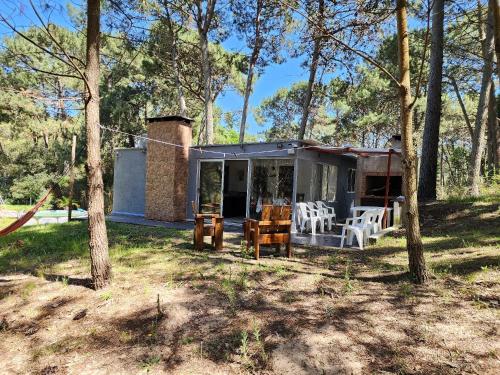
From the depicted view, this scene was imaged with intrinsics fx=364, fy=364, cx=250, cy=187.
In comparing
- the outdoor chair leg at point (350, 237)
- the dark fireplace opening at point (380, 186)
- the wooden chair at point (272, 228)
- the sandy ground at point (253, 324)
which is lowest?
the sandy ground at point (253, 324)

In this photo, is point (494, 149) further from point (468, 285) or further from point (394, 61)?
point (468, 285)

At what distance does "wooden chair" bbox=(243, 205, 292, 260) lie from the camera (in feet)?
19.2

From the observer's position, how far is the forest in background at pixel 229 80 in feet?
21.5

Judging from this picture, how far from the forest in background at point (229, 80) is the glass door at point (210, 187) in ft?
12.3

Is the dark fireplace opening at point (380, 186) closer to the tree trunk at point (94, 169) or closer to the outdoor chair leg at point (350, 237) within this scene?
the outdoor chair leg at point (350, 237)

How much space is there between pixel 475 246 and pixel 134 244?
239 inches

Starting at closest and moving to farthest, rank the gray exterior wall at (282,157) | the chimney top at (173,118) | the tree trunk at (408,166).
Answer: the tree trunk at (408,166) → the gray exterior wall at (282,157) → the chimney top at (173,118)

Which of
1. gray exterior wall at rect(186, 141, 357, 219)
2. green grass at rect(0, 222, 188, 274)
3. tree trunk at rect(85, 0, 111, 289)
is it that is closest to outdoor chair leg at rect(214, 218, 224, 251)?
green grass at rect(0, 222, 188, 274)

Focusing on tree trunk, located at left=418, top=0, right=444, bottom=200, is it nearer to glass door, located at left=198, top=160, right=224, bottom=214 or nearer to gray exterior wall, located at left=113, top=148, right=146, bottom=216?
glass door, located at left=198, top=160, right=224, bottom=214

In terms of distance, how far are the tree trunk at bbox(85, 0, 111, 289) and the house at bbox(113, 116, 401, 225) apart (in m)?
5.63

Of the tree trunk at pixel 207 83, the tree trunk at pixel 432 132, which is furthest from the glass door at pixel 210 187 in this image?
the tree trunk at pixel 432 132

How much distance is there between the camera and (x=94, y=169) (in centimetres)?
455

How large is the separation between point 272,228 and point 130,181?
8198mm

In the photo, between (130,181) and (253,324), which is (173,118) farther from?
(253,324)
